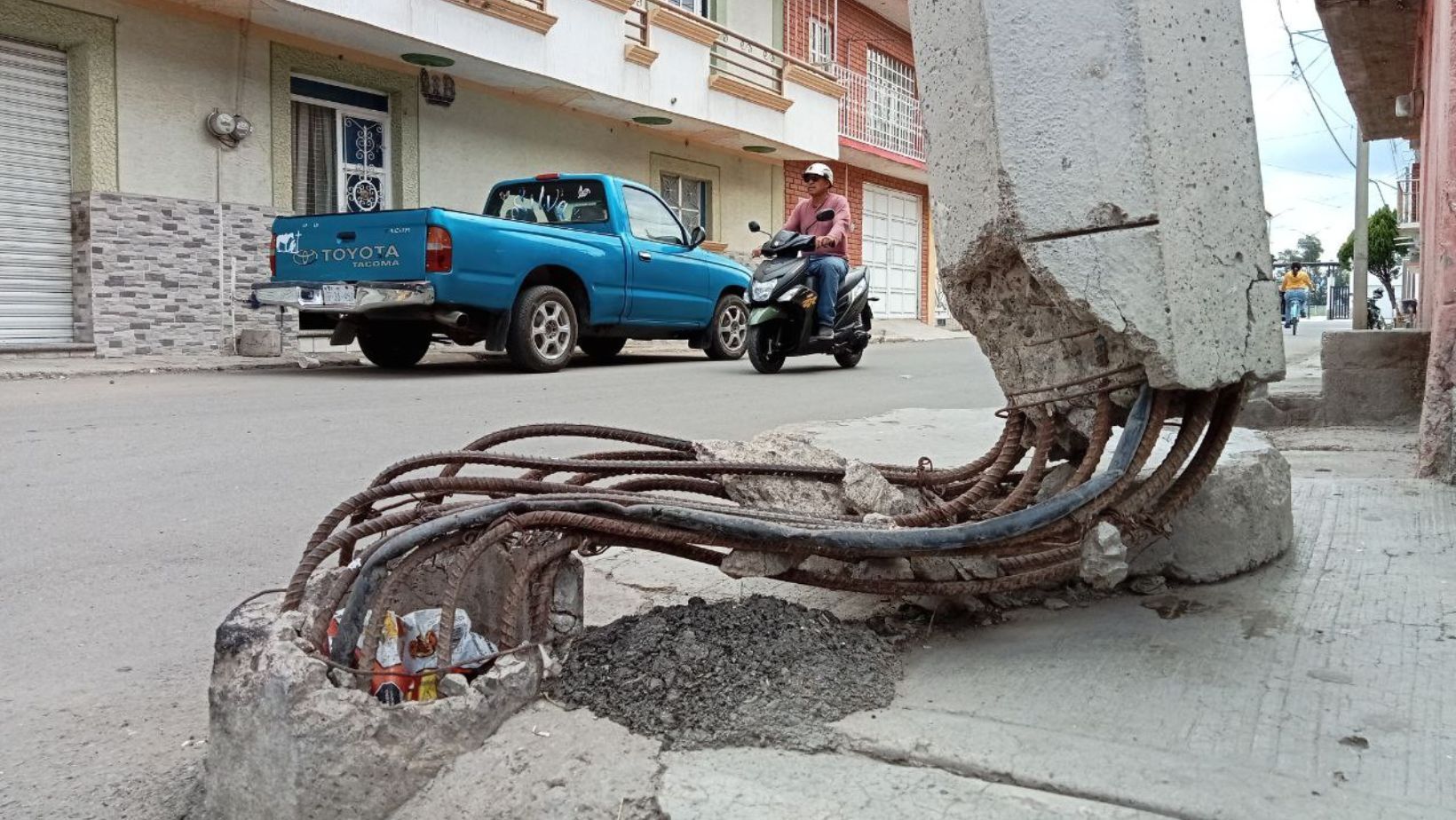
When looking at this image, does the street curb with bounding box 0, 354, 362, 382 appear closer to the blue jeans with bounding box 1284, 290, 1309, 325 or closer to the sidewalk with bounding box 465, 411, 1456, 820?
the sidewalk with bounding box 465, 411, 1456, 820

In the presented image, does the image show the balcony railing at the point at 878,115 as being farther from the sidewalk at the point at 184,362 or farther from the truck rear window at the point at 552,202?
the truck rear window at the point at 552,202

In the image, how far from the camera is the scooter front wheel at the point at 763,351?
9.91 meters

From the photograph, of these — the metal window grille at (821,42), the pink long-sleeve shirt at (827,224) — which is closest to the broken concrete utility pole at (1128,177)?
the pink long-sleeve shirt at (827,224)

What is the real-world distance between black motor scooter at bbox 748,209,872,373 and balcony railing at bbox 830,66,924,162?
480 inches

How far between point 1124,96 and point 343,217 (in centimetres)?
839

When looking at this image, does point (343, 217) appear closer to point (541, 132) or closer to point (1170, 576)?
point (541, 132)

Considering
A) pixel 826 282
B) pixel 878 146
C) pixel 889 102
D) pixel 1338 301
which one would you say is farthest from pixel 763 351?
pixel 1338 301

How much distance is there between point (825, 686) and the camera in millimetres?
1886

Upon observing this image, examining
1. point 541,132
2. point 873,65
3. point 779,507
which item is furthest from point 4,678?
point 873,65

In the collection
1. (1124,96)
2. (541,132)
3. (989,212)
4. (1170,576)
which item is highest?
(541,132)

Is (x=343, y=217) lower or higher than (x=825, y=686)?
higher

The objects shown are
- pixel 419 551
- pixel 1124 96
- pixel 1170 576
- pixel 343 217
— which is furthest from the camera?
pixel 343 217

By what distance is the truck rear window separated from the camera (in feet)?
35.9

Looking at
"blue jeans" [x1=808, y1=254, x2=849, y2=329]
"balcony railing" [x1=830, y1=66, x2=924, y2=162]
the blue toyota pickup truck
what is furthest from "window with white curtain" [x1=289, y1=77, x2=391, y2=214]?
"balcony railing" [x1=830, y1=66, x2=924, y2=162]
